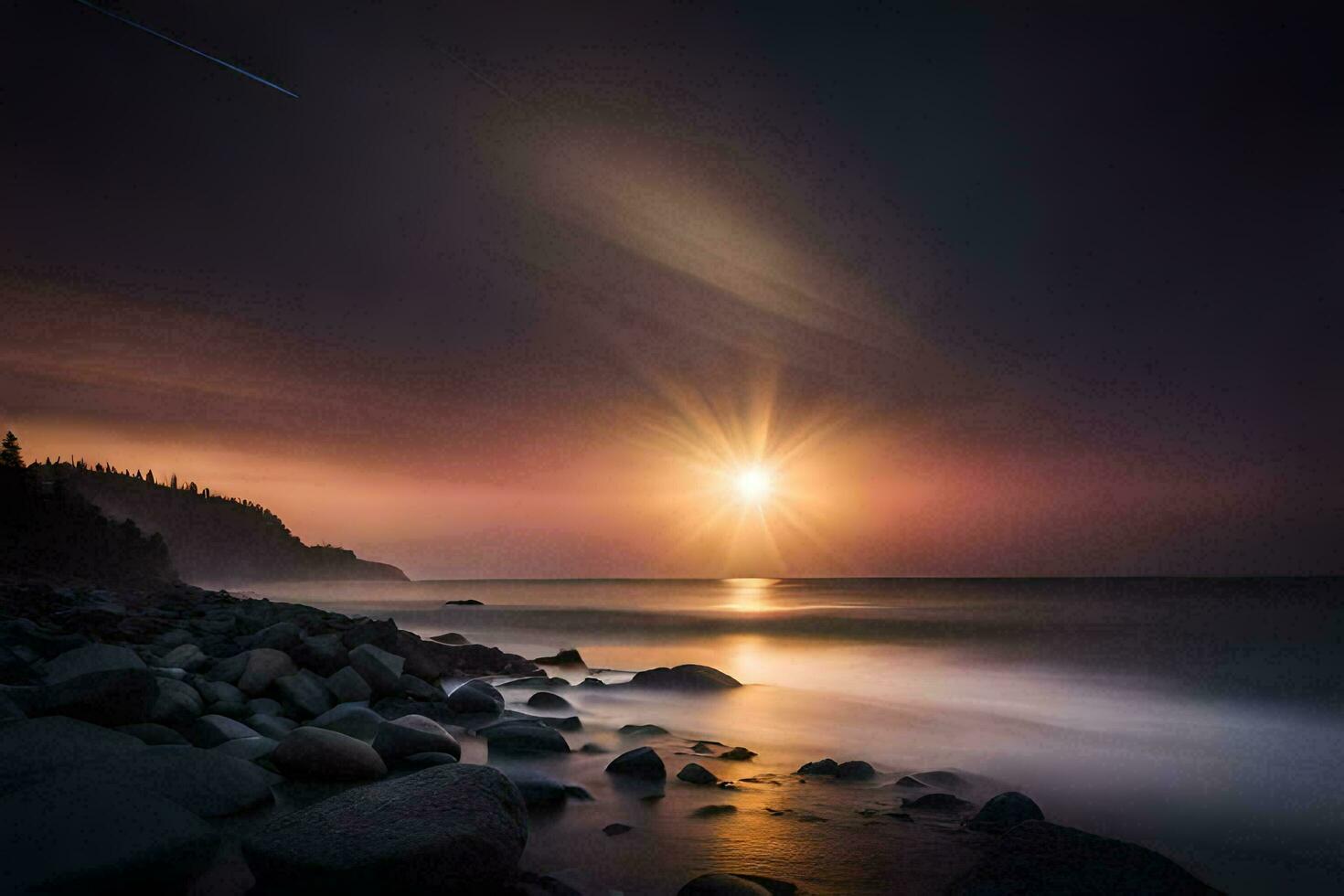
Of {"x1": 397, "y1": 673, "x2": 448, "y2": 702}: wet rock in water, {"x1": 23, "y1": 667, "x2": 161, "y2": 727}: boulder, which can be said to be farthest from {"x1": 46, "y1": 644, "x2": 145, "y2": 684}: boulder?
{"x1": 397, "y1": 673, "x2": 448, "y2": 702}: wet rock in water

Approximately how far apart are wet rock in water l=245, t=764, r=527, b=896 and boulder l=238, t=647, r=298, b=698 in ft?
18.4

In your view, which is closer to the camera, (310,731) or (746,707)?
(310,731)

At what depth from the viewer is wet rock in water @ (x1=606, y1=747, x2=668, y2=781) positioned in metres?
7.66

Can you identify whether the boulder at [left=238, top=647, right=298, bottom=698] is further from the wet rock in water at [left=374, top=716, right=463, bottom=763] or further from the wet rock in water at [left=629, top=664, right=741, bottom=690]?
the wet rock in water at [left=629, top=664, right=741, bottom=690]

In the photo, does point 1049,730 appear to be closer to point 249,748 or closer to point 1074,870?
point 1074,870

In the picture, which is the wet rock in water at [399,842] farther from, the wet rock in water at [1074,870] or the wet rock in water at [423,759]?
the wet rock in water at [1074,870]

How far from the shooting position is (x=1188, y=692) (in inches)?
704

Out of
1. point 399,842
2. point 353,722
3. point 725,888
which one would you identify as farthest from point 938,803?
point 353,722

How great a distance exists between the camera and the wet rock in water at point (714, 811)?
632 centimetres

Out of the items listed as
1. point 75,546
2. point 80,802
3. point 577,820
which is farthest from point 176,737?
point 75,546

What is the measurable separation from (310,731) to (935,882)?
530cm

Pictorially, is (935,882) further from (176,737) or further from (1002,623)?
(1002,623)

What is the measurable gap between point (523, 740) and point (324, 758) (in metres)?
2.64

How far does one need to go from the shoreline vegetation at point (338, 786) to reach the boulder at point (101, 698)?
2cm
